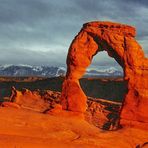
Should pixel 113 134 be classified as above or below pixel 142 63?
below

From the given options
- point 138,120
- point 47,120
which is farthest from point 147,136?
point 47,120

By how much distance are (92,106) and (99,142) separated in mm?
37081

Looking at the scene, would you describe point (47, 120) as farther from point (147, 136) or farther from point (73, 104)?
point (147, 136)

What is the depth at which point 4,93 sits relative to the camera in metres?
89.9

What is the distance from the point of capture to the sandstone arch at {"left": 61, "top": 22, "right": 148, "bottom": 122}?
1124 inches

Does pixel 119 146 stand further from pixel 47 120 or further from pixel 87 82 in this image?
pixel 87 82

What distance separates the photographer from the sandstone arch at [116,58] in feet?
93.7

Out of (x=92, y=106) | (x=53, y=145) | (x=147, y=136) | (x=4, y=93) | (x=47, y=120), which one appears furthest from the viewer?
(x=4, y=93)

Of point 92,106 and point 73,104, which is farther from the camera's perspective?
point 92,106

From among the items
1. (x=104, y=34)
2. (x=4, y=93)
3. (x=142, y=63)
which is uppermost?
(x=104, y=34)

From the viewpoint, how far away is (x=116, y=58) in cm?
3022

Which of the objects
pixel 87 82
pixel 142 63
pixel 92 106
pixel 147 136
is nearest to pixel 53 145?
pixel 147 136

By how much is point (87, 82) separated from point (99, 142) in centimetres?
8996

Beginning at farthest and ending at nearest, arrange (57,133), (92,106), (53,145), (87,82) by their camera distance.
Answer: (87,82) → (92,106) → (57,133) → (53,145)
